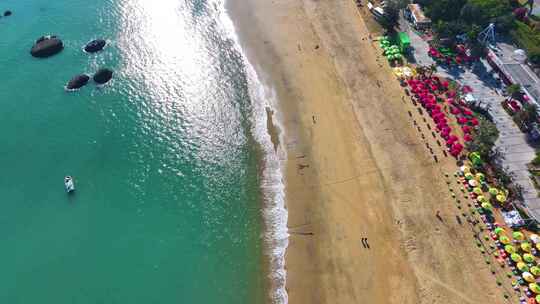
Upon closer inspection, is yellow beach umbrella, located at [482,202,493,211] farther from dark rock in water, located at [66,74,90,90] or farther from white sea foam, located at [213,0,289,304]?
dark rock in water, located at [66,74,90,90]

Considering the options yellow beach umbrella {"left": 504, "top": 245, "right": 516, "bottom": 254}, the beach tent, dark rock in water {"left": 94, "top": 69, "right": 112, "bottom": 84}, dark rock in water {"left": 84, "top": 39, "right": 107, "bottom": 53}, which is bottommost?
yellow beach umbrella {"left": 504, "top": 245, "right": 516, "bottom": 254}

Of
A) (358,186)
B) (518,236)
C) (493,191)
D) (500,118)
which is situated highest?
(358,186)

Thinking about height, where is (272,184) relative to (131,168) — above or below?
below

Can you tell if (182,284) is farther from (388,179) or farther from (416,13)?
(416,13)

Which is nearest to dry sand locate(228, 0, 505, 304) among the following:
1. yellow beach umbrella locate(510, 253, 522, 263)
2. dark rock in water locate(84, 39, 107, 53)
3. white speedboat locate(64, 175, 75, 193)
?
yellow beach umbrella locate(510, 253, 522, 263)

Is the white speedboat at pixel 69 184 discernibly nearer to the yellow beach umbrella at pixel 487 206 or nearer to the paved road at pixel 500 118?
the yellow beach umbrella at pixel 487 206

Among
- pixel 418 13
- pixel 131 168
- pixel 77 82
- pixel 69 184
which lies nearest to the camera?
pixel 69 184

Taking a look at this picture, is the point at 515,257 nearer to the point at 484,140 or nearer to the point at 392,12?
the point at 484,140

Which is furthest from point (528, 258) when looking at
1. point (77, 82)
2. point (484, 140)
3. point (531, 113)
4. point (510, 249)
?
point (77, 82)

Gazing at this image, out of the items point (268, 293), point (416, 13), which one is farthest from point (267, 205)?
point (416, 13)
